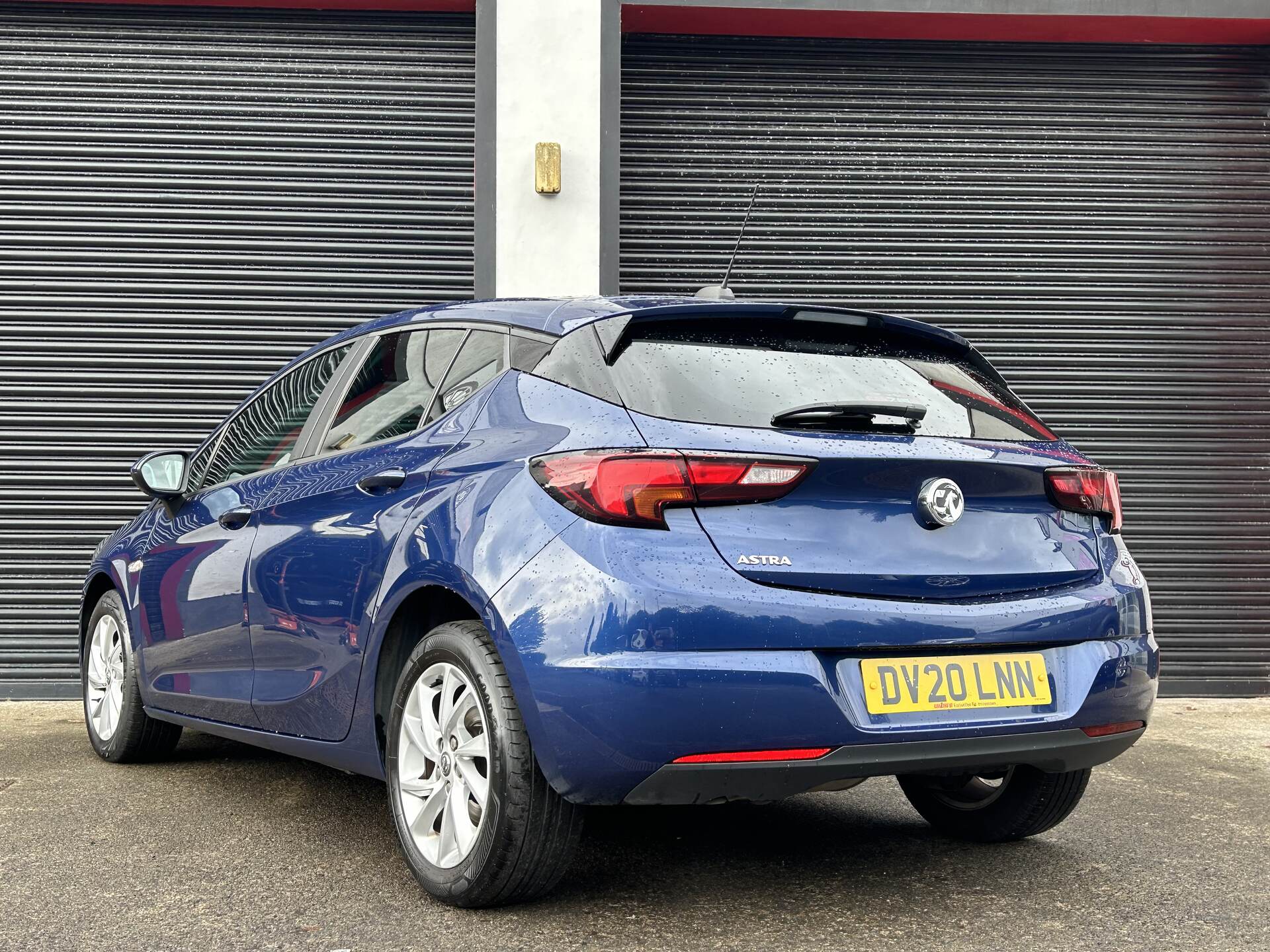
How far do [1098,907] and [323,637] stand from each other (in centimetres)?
219

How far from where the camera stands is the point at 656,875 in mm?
3428

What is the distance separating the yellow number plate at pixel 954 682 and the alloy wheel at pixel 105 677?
3555 millimetres

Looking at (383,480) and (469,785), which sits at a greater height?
(383,480)

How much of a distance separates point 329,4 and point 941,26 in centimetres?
372

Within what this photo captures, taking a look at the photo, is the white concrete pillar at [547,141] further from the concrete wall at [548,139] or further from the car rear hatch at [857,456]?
the car rear hatch at [857,456]

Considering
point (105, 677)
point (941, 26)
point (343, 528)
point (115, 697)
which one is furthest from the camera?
point (941, 26)

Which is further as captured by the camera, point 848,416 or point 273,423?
point 273,423

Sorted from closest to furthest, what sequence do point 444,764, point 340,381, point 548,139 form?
1. point 444,764
2. point 340,381
3. point 548,139

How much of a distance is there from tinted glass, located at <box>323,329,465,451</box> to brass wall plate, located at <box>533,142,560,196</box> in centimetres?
353

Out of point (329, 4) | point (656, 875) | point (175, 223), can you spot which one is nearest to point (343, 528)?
point (656, 875)

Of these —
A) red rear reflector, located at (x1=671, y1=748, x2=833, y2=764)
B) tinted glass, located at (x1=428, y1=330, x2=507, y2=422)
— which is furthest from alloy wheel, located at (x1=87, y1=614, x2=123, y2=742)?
red rear reflector, located at (x1=671, y1=748, x2=833, y2=764)

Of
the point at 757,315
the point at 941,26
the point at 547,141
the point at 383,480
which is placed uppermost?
the point at 941,26

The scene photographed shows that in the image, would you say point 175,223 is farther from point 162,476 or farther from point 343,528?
point 343,528

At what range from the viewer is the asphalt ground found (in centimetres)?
293
